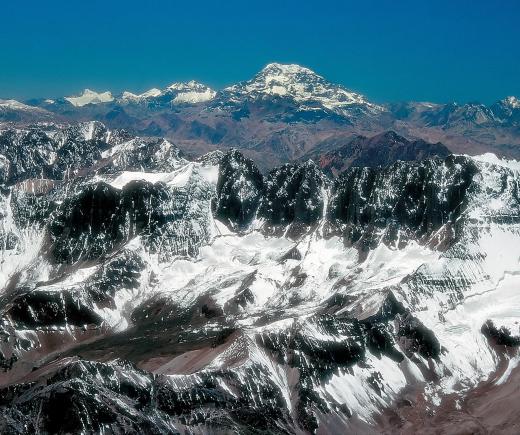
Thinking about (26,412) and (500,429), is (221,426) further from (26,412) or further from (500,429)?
(500,429)

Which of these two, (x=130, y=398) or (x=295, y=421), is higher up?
(x=130, y=398)

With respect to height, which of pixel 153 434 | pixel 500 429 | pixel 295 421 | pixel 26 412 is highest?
pixel 26 412

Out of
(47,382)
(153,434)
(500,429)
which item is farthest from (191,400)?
(500,429)

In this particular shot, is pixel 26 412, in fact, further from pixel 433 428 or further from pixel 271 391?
pixel 433 428

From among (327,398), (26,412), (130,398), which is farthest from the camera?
(327,398)

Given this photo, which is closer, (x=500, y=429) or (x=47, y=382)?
(x=47, y=382)

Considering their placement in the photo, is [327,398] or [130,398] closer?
[130,398]

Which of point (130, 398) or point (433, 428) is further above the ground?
point (130, 398)

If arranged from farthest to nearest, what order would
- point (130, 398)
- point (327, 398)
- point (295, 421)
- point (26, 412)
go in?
point (327, 398) < point (295, 421) < point (130, 398) < point (26, 412)

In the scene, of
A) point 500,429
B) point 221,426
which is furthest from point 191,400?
point 500,429
